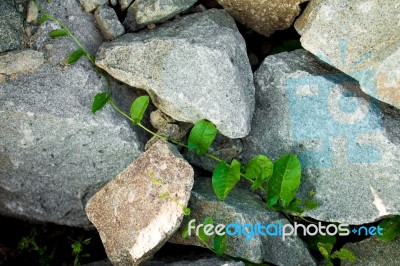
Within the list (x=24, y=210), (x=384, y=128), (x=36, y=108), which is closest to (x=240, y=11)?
(x=384, y=128)

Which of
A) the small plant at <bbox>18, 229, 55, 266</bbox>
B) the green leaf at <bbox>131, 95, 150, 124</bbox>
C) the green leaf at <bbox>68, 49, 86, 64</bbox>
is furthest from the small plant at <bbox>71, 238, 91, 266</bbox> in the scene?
the green leaf at <bbox>68, 49, 86, 64</bbox>

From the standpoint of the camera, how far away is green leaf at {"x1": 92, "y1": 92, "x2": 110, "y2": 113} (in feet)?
6.99

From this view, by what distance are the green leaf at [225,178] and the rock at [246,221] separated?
0.08m

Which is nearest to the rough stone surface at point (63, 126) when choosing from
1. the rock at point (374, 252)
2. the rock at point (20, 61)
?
the rock at point (20, 61)

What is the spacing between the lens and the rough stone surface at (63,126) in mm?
2154

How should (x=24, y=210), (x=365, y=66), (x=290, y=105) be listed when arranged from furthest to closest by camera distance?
1. (x=24, y=210)
2. (x=290, y=105)
3. (x=365, y=66)

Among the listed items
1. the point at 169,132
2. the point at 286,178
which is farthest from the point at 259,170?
the point at 169,132

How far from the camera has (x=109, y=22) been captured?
2.27 meters

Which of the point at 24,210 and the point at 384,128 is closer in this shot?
the point at 384,128

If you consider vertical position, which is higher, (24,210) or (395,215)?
(395,215)

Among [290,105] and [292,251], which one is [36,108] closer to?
[290,105]

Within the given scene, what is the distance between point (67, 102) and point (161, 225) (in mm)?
545

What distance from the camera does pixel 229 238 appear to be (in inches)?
86.0

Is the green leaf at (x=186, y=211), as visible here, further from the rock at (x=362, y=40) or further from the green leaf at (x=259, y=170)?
the rock at (x=362, y=40)
